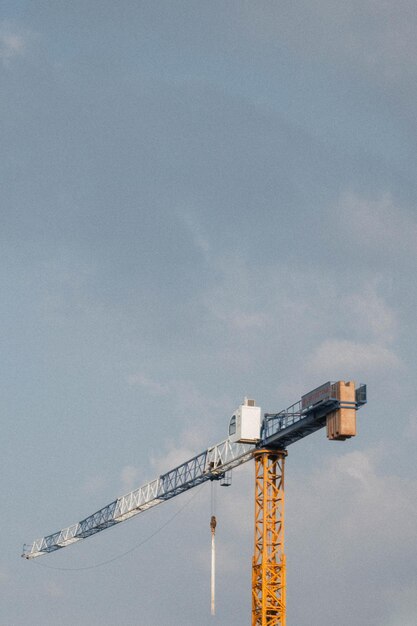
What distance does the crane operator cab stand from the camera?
451 ft

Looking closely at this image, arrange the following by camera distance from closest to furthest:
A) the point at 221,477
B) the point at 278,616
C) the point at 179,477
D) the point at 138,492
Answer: the point at 278,616, the point at 221,477, the point at 179,477, the point at 138,492

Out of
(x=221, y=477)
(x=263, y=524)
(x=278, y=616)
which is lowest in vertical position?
(x=278, y=616)

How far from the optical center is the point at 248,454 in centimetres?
14125

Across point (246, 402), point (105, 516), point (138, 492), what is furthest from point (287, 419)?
point (105, 516)

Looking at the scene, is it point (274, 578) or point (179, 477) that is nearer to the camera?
point (274, 578)

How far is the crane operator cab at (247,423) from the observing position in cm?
13738

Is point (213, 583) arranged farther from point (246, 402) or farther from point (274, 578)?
point (246, 402)

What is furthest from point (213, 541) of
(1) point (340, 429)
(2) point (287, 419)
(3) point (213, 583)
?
(1) point (340, 429)

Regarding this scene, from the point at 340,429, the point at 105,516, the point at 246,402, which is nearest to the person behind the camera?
the point at 340,429

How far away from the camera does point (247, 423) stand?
13788 cm

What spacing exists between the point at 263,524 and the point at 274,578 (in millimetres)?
7087

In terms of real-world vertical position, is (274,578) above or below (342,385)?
below

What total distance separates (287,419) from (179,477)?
116 ft

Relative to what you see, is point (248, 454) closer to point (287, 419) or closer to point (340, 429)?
point (287, 419)
